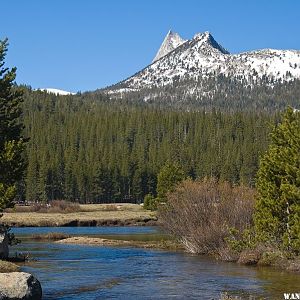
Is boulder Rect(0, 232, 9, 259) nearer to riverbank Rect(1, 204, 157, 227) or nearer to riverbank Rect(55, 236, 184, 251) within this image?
riverbank Rect(55, 236, 184, 251)

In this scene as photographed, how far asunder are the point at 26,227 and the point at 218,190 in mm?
45878

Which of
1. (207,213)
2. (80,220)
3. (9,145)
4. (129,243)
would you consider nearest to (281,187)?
(207,213)

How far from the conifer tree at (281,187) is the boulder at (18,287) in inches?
739

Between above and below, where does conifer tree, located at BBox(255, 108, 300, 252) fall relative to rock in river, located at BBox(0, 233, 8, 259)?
above

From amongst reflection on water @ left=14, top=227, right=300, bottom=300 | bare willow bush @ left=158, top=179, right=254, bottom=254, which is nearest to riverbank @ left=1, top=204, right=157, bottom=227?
bare willow bush @ left=158, top=179, right=254, bottom=254

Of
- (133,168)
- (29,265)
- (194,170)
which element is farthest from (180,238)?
(194,170)

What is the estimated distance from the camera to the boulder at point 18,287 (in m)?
25.6

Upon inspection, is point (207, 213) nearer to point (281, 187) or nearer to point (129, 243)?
point (281, 187)

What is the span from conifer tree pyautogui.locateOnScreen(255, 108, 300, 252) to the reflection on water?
2953 mm

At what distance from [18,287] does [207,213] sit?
28.1 meters

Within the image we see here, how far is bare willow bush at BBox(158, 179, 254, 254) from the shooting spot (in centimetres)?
5038

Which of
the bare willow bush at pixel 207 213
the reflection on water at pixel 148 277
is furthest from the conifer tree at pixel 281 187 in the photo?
the bare willow bush at pixel 207 213

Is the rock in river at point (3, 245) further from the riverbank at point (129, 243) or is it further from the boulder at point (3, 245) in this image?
the riverbank at point (129, 243)

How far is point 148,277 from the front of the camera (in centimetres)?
3800
